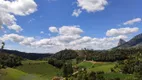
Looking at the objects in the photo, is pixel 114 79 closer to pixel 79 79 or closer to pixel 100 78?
pixel 100 78

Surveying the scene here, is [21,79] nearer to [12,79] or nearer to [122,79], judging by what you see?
[12,79]

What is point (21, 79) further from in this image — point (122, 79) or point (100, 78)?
point (122, 79)

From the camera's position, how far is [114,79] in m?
191

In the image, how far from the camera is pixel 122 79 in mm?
196500

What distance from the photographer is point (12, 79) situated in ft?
615

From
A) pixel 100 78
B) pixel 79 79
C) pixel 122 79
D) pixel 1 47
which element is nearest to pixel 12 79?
pixel 79 79

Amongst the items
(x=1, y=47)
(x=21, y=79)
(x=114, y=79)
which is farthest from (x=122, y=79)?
(x=1, y=47)

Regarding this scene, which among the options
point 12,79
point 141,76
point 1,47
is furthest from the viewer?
point 12,79

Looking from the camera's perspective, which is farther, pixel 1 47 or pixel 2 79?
pixel 2 79

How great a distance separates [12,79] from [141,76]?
298 feet

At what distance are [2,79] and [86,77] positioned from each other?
60960mm

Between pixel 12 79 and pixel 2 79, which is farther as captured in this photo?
pixel 12 79

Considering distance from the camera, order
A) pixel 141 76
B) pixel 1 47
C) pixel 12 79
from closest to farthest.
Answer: pixel 1 47
pixel 141 76
pixel 12 79

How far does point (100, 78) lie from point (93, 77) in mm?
5502
